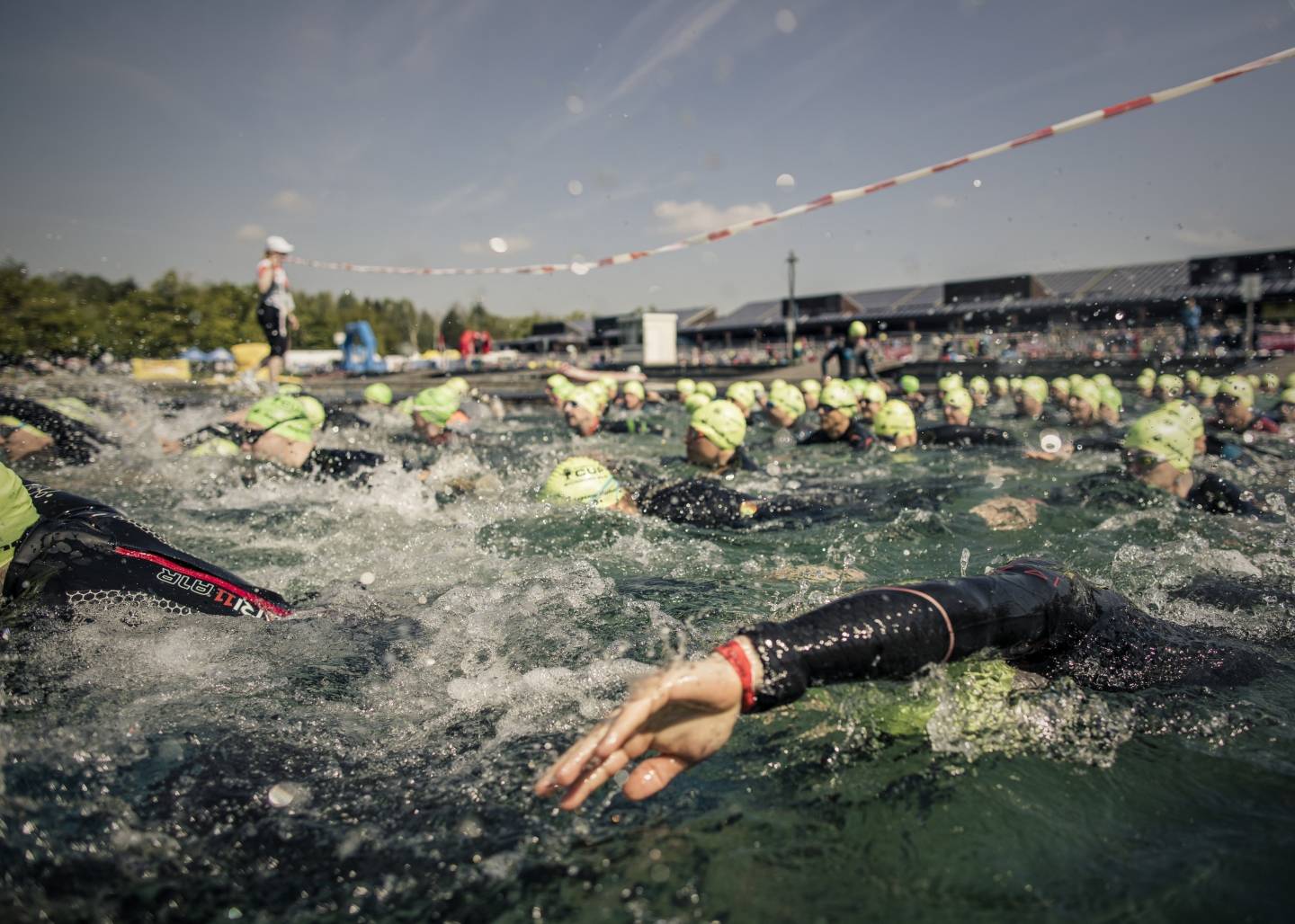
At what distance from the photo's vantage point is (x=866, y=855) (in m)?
1.77

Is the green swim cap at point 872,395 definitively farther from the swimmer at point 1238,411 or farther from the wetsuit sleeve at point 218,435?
the wetsuit sleeve at point 218,435

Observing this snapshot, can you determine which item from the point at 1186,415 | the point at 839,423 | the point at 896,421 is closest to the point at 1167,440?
the point at 1186,415

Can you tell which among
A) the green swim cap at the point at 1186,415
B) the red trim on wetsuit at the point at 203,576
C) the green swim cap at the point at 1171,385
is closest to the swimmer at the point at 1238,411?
the green swim cap at the point at 1186,415

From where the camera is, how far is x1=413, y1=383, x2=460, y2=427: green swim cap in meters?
8.62

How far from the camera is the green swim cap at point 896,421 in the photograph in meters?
9.34

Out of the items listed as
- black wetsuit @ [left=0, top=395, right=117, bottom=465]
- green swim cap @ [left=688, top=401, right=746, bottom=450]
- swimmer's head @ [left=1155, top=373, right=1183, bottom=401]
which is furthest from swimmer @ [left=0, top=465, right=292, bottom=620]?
swimmer's head @ [left=1155, top=373, right=1183, bottom=401]

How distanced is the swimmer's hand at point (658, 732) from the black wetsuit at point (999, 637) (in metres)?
0.12

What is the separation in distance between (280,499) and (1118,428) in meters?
13.4

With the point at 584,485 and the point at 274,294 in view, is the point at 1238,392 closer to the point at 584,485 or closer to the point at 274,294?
the point at 584,485

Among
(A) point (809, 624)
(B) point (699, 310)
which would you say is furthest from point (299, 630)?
(B) point (699, 310)

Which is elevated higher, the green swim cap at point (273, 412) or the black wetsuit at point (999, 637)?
the green swim cap at point (273, 412)

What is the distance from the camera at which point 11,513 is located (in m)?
2.58

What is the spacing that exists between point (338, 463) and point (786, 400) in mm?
7526

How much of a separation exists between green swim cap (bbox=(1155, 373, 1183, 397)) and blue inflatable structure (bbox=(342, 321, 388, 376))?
27654mm
